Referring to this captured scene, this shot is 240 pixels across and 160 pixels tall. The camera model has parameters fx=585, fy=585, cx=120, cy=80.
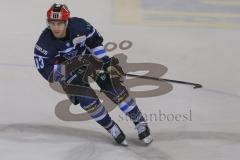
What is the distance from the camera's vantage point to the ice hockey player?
3.16 meters

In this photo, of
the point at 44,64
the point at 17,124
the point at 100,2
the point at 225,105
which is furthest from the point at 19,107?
the point at 225,105

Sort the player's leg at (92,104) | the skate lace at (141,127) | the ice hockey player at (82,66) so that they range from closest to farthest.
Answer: the ice hockey player at (82,66), the player's leg at (92,104), the skate lace at (141,127)

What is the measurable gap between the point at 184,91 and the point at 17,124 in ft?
3.51

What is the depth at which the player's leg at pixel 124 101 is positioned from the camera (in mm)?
3355

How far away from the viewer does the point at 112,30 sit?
3.96m

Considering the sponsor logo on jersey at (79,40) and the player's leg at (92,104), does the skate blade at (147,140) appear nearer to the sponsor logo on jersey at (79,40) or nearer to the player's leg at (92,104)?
the player's leg at (92,104)

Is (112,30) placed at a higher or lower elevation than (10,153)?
higher

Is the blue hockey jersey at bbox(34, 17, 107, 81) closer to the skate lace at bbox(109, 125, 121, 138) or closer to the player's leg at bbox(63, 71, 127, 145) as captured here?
the player's leg at bbox(63, 71, 127, 145)

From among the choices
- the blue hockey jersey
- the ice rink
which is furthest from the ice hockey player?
the ice rink

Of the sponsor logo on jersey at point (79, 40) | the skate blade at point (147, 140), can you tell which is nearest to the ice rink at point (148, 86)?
the skate blade at point (147, 140)

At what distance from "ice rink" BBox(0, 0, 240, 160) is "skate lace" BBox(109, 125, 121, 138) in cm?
6

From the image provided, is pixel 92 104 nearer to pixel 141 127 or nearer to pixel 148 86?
pixel 141 127

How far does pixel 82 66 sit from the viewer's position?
3316mm

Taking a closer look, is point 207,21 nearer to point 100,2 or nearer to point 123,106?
point 100,2
